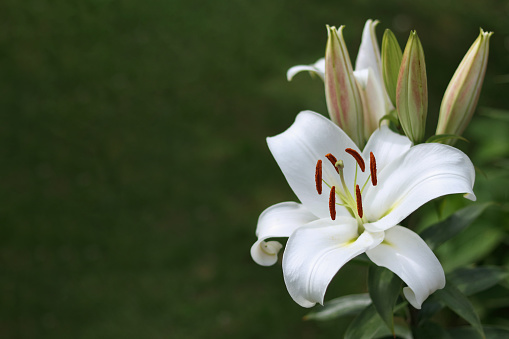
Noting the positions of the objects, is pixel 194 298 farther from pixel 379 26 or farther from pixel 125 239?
pixel 379 26

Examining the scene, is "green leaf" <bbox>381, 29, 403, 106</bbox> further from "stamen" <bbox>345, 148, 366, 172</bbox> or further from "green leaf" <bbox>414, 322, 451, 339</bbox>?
"green leaf" <bbox>414, 322, 451, 339</bbox>

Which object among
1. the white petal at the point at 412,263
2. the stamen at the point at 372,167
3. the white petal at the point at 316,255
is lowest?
the white petal at the point at 412,263

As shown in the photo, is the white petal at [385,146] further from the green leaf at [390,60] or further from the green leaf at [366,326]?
the green leaf at [366,326]

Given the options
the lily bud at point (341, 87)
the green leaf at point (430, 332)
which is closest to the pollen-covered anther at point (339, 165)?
the lily bud at point (341, 87)

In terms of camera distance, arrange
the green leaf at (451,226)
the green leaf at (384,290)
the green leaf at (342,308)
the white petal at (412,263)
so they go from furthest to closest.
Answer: the green leaf at (342,308), the green leaf at (451,226), the green leaf at (384,290), the white petal at (412,263)

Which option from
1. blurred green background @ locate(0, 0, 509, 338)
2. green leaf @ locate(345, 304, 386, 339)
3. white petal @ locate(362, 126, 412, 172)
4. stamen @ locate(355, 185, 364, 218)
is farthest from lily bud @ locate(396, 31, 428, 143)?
blurred green background @ locate(0, 0, 509, 338)

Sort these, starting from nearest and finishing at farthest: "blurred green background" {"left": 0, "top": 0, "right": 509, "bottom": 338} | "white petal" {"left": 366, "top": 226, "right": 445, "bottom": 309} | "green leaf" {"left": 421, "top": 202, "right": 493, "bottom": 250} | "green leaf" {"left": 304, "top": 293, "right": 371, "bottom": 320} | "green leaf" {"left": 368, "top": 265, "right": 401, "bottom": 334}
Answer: "white petal" {"left": 366, "top": 226, "right": 445, "bottom": 309} < "green leaf" {"left": 368, "top": 265, "right": 401, "bottom": 334} < "green leaf" {"left": 421, "top": 202, "right": 493, "bottom": 250} < "green leaf" {"left": 304, "top": 293, "right": 371, "bottom": 320} < "blurred green background" {"left": 0, "top": 0, "right": 509, "bottom": 338}

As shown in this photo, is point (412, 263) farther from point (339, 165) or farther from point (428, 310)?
point (428, 310)
